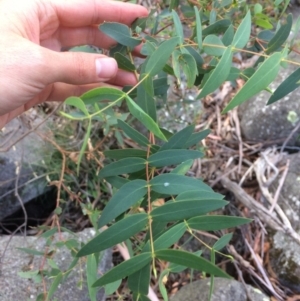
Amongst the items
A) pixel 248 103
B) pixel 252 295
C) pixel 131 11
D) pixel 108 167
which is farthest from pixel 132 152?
pixel 248 103

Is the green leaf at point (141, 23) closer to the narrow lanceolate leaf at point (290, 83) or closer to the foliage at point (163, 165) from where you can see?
the foliage at point (163, 165)

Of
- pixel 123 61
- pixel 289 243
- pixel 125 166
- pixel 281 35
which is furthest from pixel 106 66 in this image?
pixel 289 243

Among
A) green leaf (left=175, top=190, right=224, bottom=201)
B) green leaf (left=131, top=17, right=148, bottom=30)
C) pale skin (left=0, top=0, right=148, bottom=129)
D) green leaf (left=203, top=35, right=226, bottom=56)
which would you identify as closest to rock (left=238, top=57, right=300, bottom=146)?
pale skin (left=0, top=0, right=148, bottom=129)

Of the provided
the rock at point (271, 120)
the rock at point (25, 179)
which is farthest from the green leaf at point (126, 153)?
the rock at point (271, 120)

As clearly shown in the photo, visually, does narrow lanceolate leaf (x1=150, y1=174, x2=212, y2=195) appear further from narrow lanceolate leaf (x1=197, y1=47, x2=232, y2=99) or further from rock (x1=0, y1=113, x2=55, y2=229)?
rock (x1=0, y1=113, x2=55, y2=229)

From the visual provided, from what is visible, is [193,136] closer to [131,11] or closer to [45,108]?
[131,11]

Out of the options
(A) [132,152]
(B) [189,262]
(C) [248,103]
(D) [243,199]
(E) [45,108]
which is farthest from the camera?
(C) [248,103]
